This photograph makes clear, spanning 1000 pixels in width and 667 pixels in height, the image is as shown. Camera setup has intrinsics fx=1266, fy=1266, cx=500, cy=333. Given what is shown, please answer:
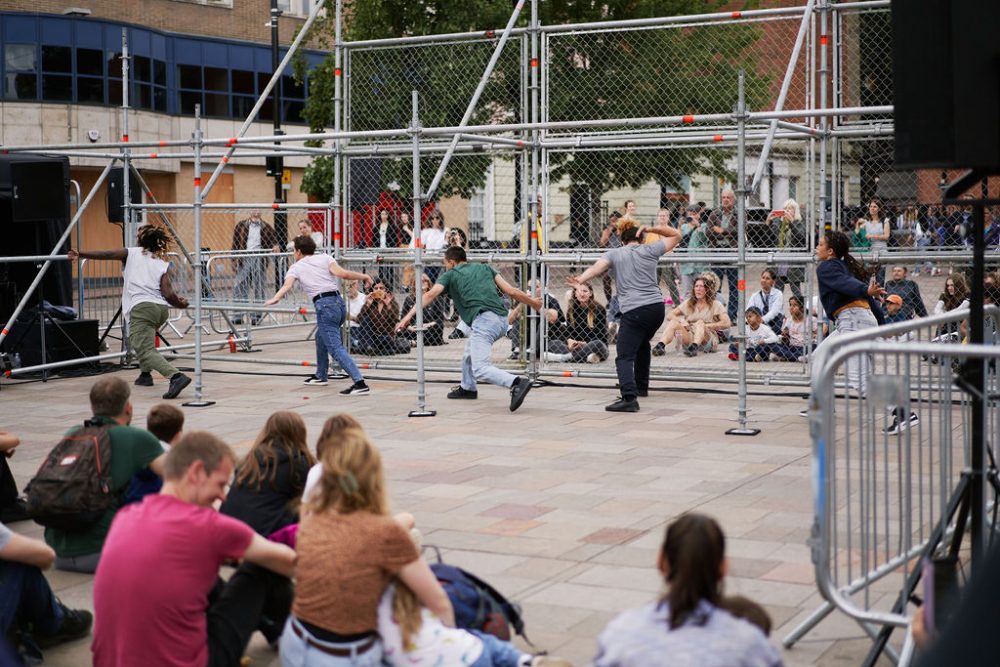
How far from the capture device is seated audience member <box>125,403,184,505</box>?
6.43 m

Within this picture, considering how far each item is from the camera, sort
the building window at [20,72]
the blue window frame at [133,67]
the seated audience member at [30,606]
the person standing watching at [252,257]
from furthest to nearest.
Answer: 1. the blue window frame at [133,67]
2. the building window at [20,72]
3. the person standing watching at [252,257]
4. the seated audience member at [30,606]

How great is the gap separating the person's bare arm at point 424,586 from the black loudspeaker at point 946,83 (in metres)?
2.56

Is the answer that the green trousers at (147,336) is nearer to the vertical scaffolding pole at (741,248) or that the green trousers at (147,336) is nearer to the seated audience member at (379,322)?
the seated audience member at (379,322)

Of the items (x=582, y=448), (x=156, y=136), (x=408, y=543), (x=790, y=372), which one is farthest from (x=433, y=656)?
(x=156, y=136)

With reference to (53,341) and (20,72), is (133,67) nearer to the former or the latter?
(20,72)

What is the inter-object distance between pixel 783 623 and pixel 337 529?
2289 mm

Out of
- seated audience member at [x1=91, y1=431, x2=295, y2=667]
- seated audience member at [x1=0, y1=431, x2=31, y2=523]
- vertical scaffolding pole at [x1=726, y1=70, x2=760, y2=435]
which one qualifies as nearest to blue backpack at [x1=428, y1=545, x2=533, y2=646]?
seated audience member at [x1=91, y1=431, x2=295, y2=667]

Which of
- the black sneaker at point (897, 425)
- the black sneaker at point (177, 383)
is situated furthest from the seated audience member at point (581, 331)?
the black sneaker at point (897, 425)

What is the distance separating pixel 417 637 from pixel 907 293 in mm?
11066

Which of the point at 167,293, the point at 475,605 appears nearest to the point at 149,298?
the point at 167,293

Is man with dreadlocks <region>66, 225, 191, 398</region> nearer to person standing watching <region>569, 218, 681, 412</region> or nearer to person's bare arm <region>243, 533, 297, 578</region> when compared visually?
person standing watching <region>569, 218, 681, 412</region>

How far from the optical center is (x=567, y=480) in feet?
29.3

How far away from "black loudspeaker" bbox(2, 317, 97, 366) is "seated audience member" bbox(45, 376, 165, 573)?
8.68 meters

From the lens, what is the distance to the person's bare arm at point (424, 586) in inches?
179
